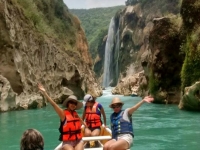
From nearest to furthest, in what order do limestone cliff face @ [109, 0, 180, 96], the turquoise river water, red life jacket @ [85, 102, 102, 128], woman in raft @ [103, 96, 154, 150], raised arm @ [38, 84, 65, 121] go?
raised arm @ [38, 84, 65, 121] < woman in raft @ [103, 96, 154, 150] < red life jacket @ [85, 102, 102, 128] < the turquoise river water < limestone cliff face @ [109, 0, 180, 96]

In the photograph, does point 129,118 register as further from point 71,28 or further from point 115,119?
point 71,28

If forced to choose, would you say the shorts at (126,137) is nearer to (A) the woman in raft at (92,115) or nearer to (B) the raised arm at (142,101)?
(B) the raised arm at (142,101)

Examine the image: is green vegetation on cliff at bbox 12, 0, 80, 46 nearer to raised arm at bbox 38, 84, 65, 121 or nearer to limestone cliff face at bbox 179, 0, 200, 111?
limestone cliff face at bbox 179, 0, 200, 111

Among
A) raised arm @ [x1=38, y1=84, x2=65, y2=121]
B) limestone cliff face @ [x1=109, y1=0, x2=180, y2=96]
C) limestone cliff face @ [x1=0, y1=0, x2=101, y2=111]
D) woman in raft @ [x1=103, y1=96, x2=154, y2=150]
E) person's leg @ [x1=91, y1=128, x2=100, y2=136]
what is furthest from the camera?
limestone cliff face @ [x1=109, y1=0, x2=180, y2=96]

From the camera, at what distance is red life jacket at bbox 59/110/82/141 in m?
6.82

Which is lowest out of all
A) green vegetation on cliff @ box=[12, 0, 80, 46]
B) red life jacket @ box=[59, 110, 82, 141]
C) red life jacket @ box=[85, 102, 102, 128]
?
red life jacket @ box=[85, 102, 102, 128]

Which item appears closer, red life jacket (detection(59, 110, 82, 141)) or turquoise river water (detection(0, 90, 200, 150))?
red life jacket (detection(59, 110, 82, 141))

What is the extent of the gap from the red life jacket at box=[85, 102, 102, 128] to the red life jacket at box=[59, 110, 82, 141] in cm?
251

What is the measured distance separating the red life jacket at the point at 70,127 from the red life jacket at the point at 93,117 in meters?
2.51

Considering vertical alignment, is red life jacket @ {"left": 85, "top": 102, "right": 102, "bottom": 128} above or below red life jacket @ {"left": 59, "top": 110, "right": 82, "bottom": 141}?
below

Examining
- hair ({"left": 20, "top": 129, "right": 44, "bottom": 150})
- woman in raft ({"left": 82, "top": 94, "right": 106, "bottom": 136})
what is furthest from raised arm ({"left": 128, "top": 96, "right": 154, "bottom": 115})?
hair ({"left": 20, "top": 129, "right": 44, "bottom": 150})

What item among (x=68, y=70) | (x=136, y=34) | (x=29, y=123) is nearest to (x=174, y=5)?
(x=136, y=34)

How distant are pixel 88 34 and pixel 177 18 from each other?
117 meters

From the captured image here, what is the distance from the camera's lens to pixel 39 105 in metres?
28.6
